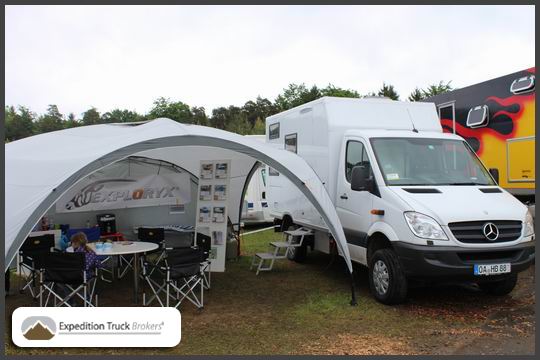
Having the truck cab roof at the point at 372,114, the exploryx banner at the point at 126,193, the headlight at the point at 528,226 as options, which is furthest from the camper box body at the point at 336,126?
the exploryx banner at the point at 126,193

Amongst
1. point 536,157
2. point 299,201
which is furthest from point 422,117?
point 299,201

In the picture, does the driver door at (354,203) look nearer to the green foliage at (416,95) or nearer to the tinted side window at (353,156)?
the tinted side window at (353,156)

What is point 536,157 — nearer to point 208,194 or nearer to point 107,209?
point 208,194

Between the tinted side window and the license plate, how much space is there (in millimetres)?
2064

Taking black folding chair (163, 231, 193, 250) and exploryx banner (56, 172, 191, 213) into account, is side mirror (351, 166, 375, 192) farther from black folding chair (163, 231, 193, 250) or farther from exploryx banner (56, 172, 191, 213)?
exploryx banner (56, 172, 191, 213)

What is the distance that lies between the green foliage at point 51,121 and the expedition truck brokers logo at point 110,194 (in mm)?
37970

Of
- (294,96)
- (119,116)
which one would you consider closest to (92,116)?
(119,116)

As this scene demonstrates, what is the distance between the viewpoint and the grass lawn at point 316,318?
4961 mm

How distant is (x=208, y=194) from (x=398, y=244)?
12.4 ft

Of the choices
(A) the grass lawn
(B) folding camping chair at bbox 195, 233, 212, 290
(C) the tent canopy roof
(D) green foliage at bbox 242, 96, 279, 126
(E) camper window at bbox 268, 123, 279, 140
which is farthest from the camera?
(D) green foliage at bbox 242, 96, 279, 126

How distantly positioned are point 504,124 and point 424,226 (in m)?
3.93

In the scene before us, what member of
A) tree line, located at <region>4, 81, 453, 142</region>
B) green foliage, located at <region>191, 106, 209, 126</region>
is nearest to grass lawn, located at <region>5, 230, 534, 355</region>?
tree line, located at <region>4, 81, 453, 142</region>

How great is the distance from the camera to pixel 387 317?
583 cm

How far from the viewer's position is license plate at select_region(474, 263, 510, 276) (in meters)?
5.60
